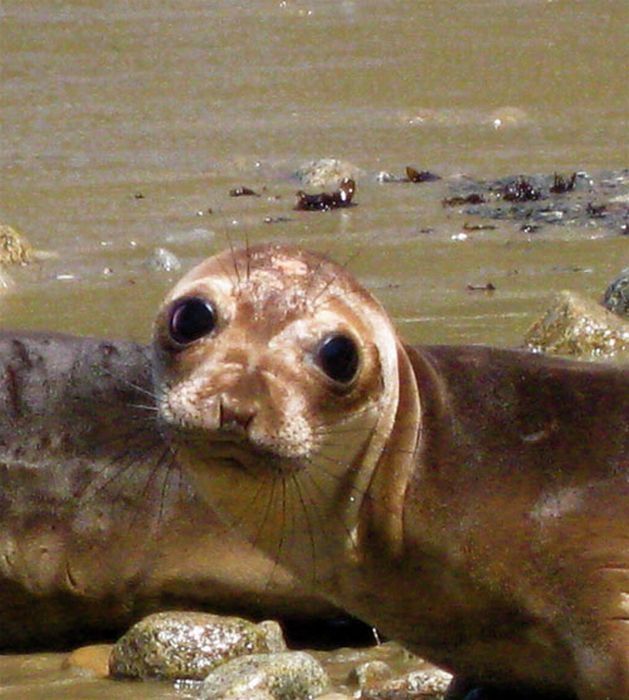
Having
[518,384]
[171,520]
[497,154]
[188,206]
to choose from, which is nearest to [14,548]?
[171,520]

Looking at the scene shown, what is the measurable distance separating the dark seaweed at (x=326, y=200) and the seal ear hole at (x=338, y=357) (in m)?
7.19

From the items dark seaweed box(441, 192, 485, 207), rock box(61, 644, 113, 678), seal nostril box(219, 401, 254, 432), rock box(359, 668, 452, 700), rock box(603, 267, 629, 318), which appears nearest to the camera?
seal nostril box(219, 401, 254, 432)

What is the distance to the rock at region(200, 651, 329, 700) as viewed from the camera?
541 centimetres

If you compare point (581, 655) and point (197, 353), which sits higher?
point (197, 353)

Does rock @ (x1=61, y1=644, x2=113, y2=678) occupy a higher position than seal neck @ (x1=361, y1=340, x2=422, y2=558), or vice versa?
seal neck @ (x1=361, y1=340, x2=422, y2=558)

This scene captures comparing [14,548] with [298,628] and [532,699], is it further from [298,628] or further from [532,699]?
[532,699]

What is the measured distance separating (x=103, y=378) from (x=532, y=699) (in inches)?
75.8

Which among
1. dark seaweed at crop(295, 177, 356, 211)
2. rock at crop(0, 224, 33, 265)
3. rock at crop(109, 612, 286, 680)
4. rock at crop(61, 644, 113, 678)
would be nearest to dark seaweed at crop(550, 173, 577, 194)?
dark seaweed at crop(295, 177, 356, 211)

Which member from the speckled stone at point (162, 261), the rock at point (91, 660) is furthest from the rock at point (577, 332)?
the rock at point (91, 660)

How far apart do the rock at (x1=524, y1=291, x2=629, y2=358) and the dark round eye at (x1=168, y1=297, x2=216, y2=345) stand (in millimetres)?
4322

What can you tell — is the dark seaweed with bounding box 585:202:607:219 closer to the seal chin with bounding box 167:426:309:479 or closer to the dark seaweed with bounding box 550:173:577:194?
the dark seaweed with bounding box 550:173:577:194

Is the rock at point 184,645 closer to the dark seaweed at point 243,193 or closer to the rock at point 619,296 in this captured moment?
the rock at point 619,296

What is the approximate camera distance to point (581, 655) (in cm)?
483

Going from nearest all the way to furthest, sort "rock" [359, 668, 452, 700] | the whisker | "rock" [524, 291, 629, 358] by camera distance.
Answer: the whisker < "rock" [359, 668, 452, 700] < "rock" [524, 291, 629, 358]
